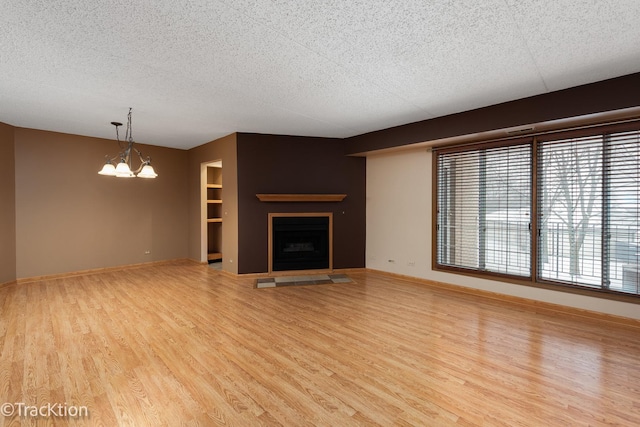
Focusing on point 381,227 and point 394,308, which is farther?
point 381,227

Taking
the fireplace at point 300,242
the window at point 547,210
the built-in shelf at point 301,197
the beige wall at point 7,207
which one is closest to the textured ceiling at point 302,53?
the window at point 547,210

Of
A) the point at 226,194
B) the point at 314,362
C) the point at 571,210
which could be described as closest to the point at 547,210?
the point at 571,210

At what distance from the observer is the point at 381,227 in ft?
19.6

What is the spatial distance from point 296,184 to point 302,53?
11.2ft

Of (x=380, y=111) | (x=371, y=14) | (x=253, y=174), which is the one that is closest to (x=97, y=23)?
(x=371, y=14)

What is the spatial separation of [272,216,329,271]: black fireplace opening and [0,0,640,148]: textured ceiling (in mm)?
2255

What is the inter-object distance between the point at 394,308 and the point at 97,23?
4.10 metres

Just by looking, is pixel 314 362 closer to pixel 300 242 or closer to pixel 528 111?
pixel 300 242

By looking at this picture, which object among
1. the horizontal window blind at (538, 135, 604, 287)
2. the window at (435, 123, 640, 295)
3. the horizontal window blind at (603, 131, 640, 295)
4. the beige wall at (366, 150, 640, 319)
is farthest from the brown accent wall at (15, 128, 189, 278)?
the horizontal window blind at (603, 131, 640, 295)

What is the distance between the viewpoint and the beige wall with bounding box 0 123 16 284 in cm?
492

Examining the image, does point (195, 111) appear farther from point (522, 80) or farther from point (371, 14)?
point (522, 80)

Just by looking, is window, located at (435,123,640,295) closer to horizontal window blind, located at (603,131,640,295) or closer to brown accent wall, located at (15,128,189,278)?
horizontal window blind, located at (603,131,640,295)

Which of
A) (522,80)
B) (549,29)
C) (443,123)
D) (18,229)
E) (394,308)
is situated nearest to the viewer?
(549,29)

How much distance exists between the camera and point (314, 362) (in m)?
2.63
